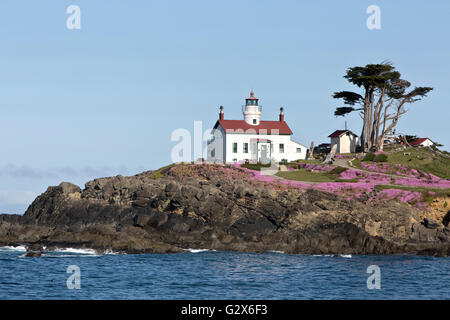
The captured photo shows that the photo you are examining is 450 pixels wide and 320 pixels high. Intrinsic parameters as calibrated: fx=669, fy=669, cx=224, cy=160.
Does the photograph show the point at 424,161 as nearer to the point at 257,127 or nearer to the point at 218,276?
the point at 257,127

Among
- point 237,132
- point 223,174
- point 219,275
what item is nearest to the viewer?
point 219,275

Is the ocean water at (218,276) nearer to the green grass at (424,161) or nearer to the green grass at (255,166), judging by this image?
the green grass at (255,166)

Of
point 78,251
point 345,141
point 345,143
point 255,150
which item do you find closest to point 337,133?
point 345,141

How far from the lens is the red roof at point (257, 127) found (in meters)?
85.2

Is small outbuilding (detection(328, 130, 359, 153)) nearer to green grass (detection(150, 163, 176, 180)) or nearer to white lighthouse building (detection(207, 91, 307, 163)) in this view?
white lighthouse building (detection(207, 91, 307, 163))

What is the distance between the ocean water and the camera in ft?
116

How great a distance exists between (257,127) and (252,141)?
265 cm

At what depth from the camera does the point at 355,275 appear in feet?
137

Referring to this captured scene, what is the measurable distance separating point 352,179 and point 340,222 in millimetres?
13996

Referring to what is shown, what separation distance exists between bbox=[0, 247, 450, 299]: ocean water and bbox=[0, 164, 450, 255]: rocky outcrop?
217cm

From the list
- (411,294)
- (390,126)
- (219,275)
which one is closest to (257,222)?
(219,275)

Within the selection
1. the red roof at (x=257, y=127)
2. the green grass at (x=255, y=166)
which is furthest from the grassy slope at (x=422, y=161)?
the red roof at (x=257, y=127)

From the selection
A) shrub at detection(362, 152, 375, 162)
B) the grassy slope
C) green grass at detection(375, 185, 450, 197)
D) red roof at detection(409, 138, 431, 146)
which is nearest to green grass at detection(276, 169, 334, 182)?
the grassy slope

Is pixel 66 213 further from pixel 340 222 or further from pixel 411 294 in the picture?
pixel 411 294
